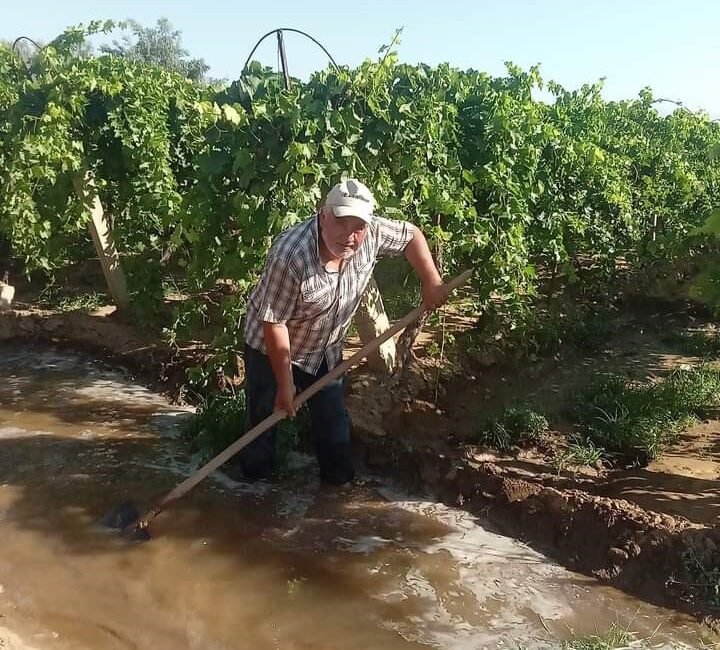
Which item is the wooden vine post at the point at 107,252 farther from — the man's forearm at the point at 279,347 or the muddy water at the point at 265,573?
the man's forearm at the point at 279,347

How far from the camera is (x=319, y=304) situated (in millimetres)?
3365

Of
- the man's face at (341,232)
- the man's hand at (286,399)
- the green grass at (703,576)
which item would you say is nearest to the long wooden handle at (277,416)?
the man's hand at (286,399)

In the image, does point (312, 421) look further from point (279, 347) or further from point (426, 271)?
point (426, 271)

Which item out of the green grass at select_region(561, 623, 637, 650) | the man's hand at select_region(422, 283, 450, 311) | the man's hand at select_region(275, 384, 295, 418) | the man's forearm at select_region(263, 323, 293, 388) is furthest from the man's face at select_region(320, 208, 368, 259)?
the green grass at select_region(561, 623, 637, 650)

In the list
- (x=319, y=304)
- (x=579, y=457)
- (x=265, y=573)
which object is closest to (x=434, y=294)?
(x=319, y=304)

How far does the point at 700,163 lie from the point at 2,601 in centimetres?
723

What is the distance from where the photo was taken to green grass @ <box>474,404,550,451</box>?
4.36 m

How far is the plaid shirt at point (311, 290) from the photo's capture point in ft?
10.5

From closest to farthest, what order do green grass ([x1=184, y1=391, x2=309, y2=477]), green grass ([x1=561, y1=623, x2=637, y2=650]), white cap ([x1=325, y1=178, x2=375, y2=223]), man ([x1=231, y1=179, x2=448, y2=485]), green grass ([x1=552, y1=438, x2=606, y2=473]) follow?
green grass ([x1=561, y1=623, x2=637, y2=650]) < white cap ([x1=325, y1=178, x2=375, y2=223]) < man ([x1=231, y1=179, x2=448, y2=485]) < green grass ([x1=552, y1=438, x2=606, y2=473]) < green grass ([x1=184, y1=391, x2=309, y2=477])

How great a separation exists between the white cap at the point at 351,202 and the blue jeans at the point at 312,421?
109cm

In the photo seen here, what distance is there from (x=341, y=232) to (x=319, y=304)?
0.45 metres

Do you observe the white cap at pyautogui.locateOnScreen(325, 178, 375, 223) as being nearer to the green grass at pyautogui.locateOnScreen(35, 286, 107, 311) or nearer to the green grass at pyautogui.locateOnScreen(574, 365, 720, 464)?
the green grass at pyautogui.locateOnScreen(574, 365, 720, 464)

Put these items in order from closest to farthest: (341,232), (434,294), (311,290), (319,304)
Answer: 1. (341,232)
2. (311,290)
3. (319,304)
4. (434,294)

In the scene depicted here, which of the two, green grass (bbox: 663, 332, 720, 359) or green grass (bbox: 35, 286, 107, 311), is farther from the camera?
green grass (bbox: 35, 286, 107, 311)
